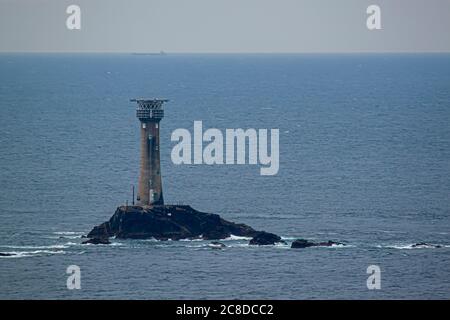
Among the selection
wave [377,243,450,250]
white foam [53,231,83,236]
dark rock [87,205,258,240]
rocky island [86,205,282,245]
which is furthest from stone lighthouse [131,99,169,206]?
wave [377,243,450,250]

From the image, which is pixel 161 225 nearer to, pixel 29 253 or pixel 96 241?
pixel 96 241

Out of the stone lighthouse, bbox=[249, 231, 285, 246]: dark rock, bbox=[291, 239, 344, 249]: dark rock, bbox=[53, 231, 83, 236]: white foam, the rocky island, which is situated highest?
the stone lighthouse

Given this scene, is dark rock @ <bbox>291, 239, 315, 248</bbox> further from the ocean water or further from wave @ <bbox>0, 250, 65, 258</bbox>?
wave @ <bbox>0, 250, 65, 258</bbox>

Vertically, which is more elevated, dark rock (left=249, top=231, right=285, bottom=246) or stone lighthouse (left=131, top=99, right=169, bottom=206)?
stone lighthouse (left=131, top=99, right=169, bottom=206)

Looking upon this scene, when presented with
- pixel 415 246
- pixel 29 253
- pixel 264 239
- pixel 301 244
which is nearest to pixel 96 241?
pixel 29 253

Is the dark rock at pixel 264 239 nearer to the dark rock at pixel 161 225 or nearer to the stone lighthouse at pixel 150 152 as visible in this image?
the dark rock at pixel 161 225
